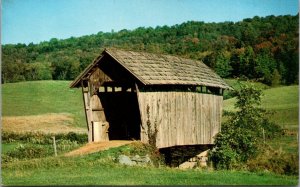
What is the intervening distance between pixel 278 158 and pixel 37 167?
37.1 feet

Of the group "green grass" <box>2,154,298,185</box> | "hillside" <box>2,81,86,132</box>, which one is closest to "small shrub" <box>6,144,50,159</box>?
"green grass" <box>2,154,298,185</box>

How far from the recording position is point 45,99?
146 ft

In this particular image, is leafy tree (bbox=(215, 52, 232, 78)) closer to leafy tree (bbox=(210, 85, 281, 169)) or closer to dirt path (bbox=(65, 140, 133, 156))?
leafy tree (bbox=(210, 85, 281, 169))

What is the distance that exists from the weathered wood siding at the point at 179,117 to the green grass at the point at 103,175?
3870 mm

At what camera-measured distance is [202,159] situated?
2805 cm

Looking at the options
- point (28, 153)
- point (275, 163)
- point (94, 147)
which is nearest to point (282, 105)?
point (275, 163)

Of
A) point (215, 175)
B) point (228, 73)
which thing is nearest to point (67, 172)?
point (215, 175)

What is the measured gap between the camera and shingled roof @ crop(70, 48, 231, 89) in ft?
72.7

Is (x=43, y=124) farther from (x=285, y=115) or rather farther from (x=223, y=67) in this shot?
(x=223, y=67)

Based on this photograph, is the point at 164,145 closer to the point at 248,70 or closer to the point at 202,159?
the point at 202,159

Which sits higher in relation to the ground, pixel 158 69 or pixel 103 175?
pixel 158 69

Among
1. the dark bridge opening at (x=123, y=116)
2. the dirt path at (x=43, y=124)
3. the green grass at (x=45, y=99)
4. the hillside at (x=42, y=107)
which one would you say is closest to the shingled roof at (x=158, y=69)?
the dark bridge opening at (x=123, y=116)

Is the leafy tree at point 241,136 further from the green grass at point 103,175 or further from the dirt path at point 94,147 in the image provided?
the dirt path at point 94,147

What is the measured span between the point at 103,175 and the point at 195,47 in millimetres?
26217
